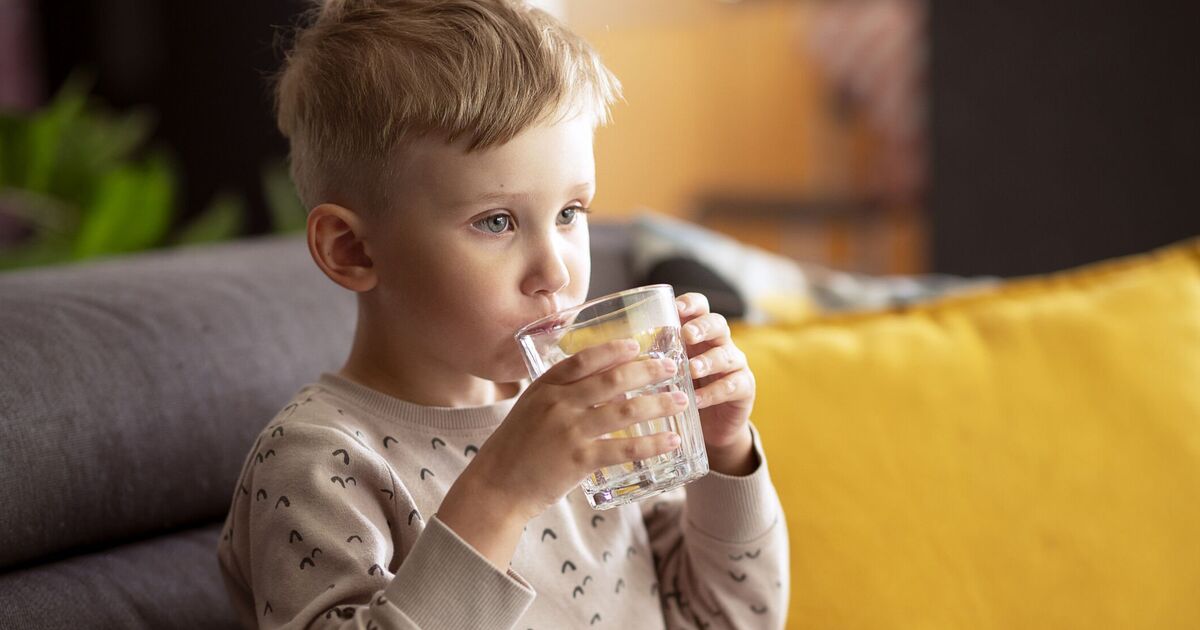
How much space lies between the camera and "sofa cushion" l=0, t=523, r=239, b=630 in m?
0.92

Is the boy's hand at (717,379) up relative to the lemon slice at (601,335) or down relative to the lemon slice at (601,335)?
down

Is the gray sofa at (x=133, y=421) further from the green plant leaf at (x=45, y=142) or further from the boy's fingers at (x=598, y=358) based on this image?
the green plant leaf at (x=45, y=142)

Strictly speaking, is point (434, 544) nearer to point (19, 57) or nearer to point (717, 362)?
point (717, 362)

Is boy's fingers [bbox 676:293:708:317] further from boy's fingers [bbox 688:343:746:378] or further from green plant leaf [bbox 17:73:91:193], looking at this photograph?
green plant leaf [bbox 17:73:91:193]

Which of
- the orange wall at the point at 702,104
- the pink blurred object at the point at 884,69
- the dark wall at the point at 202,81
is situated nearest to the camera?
the dark wall at the point at 202,81

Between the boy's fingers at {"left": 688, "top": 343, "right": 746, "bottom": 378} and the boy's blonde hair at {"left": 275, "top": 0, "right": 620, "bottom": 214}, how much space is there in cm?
19

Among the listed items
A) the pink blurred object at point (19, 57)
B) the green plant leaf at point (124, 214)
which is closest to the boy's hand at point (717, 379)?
the green plant leaf at point (124, 214)

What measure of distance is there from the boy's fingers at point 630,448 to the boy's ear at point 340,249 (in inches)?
9.6

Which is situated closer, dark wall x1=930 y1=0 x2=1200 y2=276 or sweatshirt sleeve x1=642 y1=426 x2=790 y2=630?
sweatshirt sleeve x1=642 y1=426 x2=790 y2=630

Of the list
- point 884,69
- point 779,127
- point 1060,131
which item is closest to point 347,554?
point 1060,131

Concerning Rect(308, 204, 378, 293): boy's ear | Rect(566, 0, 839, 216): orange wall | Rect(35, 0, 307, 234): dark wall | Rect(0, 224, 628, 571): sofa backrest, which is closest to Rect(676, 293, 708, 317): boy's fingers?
Rect(308, 204, 378, 293): boy's ear

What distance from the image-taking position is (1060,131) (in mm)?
2590

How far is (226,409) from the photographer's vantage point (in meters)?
1.12

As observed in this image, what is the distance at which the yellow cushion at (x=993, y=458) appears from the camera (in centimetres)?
116
